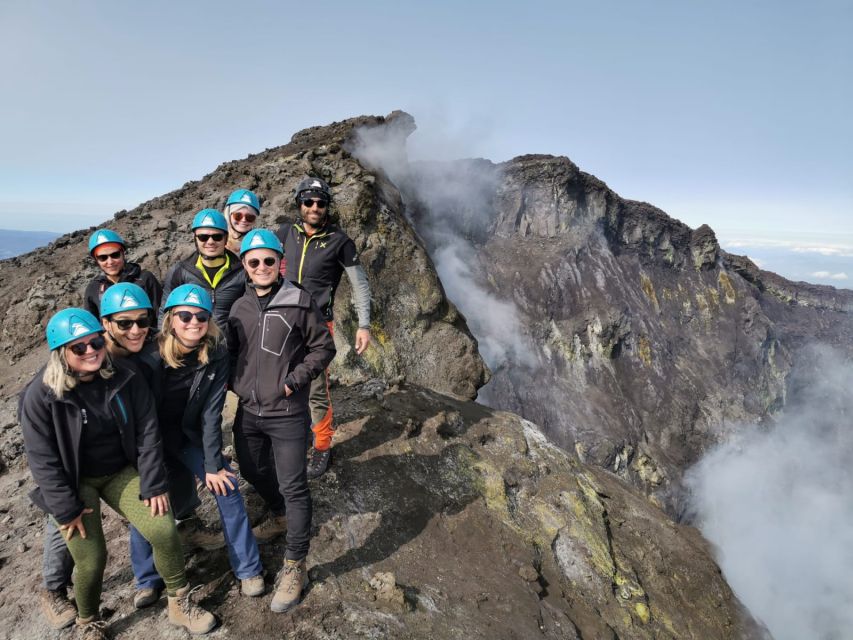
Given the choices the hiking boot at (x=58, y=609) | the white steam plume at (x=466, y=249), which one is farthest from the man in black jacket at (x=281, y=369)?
the white steam plume at (x=466, y=249)

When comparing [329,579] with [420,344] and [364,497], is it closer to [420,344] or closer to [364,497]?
[364,497]

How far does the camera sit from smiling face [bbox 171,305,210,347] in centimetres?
389

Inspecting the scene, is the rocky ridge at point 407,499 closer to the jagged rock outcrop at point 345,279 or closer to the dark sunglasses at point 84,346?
the jagged rock outcrop at point 345,279

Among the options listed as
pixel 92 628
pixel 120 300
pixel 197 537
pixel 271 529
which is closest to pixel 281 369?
pixel 120 300

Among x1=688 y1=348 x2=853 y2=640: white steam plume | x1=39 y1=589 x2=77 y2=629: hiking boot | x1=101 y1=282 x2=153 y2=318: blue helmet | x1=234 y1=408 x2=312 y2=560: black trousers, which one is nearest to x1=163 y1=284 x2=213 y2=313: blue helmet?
x1=101 y1=282 x2=153 y2=318: blue helmet

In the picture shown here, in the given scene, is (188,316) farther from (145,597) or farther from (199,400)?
(145,597)

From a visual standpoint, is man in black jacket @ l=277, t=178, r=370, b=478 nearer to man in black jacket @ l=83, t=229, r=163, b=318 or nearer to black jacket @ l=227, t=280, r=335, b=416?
black jacket @ l=227, t=280, r=335, b=416

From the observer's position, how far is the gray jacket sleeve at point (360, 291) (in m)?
6.07

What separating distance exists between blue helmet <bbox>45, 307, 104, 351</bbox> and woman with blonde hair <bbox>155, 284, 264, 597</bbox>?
2.12 ft

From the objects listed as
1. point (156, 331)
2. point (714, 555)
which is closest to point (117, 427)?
point (156, 331)

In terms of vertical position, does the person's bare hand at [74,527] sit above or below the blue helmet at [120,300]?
below

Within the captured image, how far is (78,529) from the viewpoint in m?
3.57

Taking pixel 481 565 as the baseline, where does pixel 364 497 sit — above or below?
above

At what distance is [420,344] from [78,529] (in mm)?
14774
